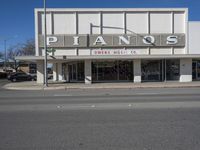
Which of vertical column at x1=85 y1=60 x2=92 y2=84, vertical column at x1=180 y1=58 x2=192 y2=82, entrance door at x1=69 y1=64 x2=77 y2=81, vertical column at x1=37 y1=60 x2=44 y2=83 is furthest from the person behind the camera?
entrance door at x1=69 y1=64 x2=77 y2=81

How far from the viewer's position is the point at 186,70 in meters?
34.8

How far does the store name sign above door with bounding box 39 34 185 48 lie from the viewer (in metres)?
34.8

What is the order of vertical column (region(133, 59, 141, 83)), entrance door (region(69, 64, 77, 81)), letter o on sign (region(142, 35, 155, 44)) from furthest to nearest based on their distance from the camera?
entrance door (region(69, 64, 77, 81)) → letter o on sign (region(142, 35, 155, 44)) → vertical column (region(133, 59, 141, 83))

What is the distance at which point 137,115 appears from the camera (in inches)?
444

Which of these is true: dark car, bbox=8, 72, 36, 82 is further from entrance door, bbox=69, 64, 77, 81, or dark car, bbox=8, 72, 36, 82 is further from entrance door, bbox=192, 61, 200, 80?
entrance door, bbox=192, 61, 200, 80

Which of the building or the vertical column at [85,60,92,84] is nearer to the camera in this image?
the vertical column at [85,60,92,84]

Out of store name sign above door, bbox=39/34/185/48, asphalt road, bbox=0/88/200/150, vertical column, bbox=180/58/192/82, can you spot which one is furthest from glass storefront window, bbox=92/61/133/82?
asphalt road, bbox=0/88/200/150

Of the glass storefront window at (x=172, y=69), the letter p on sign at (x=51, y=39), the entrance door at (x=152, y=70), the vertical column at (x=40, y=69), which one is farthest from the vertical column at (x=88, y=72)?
the glass storefront window at (x=172, y=69)

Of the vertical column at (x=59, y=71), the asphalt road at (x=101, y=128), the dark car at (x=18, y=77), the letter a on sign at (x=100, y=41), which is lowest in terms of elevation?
the asphalt road at (x=101, y=128)

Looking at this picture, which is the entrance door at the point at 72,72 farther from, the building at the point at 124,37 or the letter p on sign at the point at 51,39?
the letter p on sign at the point at 51,39

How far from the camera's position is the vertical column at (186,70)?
34.6 metres

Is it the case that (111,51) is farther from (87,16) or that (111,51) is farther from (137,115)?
(137,115)

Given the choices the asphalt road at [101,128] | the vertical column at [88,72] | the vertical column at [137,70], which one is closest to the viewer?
the asphalt road at [101,128]

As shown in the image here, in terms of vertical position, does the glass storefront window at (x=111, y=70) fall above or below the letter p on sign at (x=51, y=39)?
below
